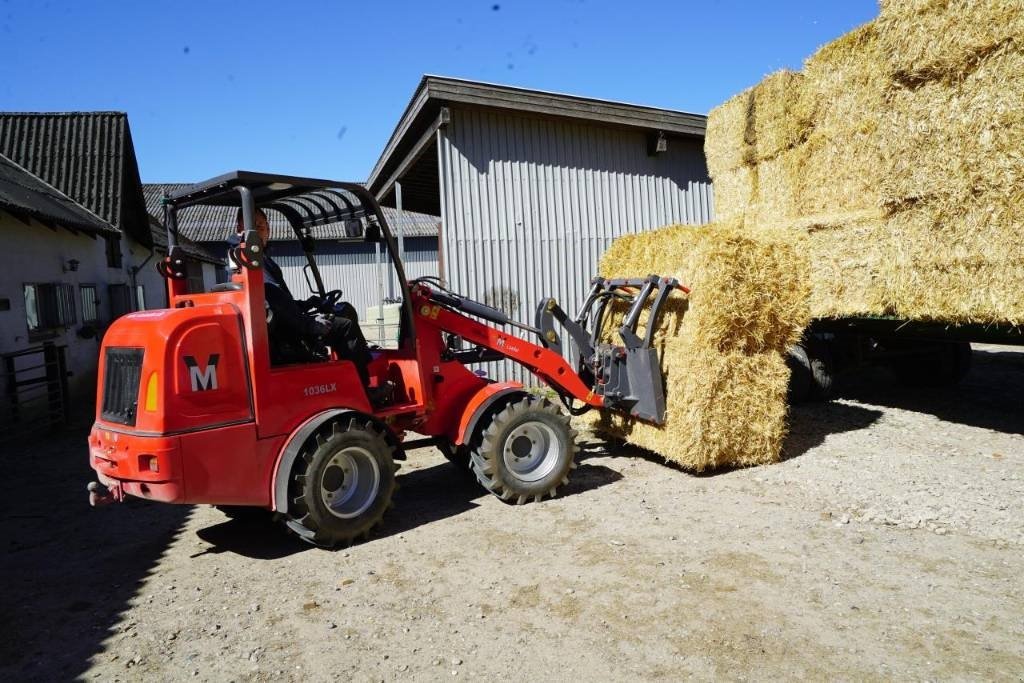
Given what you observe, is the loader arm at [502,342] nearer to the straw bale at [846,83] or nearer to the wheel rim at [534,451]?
the wheel rim at [534,451]

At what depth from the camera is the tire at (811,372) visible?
8969mm

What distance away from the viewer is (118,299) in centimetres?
1631

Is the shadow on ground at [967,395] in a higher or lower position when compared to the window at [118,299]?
lower

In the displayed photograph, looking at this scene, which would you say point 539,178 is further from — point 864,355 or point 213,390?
point 213,390

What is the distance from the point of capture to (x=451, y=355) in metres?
5.98

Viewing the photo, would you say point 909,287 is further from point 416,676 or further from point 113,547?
point 113,547

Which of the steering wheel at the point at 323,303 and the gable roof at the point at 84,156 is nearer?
the steering wheel at the point at 323,303

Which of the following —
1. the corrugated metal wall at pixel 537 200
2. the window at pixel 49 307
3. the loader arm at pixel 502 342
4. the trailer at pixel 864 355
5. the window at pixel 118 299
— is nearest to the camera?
the loader arm at pixel 502 342

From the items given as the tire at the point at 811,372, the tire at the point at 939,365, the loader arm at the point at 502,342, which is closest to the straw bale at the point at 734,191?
the tire at the point at 811,372

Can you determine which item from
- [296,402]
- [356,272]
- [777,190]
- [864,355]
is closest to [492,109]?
[777,190]

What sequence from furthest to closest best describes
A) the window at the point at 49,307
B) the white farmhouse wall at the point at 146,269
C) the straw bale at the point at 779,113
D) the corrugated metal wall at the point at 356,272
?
1. the corrugated metal wall at the point at 356,272
2. the white farmhouse wall at the point at 146,269
3. the window at the point at 49,307
4. the straw bale at the point at 779,113

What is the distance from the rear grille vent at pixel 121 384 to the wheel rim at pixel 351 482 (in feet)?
4.32

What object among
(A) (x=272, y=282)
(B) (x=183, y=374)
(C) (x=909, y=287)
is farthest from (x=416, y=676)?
(C) (x=909, y=287)

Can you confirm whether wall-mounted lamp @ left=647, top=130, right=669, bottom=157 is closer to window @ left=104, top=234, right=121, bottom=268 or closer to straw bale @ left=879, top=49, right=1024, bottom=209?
straw bale @ left=879, top=49, right=1024, bottom=209
